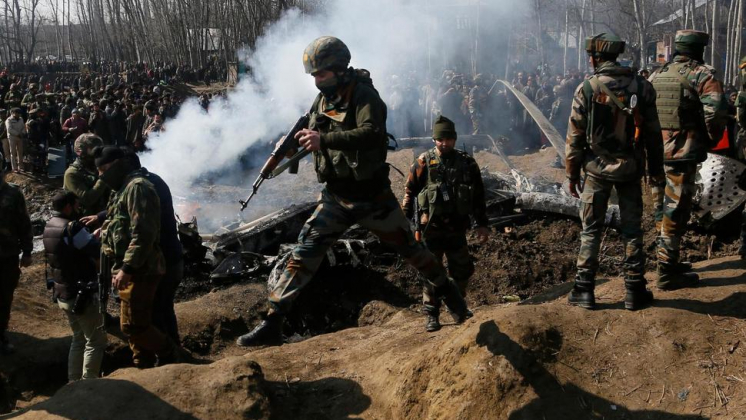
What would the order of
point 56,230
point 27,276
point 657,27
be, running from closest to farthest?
point 56,230
point 27,276
point 657,27

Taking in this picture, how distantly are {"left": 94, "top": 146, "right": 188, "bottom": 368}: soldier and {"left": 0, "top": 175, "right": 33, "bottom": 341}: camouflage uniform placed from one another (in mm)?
1648

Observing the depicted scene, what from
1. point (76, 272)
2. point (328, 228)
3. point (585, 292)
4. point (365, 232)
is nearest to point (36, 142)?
point (365, 232)

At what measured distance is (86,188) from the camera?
642 centimetres

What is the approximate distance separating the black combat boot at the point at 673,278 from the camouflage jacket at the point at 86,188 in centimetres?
467

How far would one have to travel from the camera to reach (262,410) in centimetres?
404

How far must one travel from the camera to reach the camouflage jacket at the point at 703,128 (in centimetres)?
506

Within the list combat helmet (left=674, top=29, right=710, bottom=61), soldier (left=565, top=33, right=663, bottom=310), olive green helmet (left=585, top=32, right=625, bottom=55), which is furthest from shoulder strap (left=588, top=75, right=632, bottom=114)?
combat helmet (left=674, top=29, right=710, bottom=61)

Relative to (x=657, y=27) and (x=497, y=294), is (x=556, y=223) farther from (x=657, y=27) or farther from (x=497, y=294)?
(x=657, y=27)

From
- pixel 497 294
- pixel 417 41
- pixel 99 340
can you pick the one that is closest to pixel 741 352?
pixel 497 294

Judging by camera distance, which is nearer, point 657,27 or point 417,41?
point 417,41

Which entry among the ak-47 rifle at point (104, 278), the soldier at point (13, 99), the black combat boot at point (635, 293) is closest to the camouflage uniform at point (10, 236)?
the ak-47 rifle at point (104, 278)

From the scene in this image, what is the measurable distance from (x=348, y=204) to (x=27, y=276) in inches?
279

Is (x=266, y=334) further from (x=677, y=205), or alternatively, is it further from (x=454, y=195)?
(x=677, y=205)

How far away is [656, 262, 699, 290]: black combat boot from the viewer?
4930 mm
